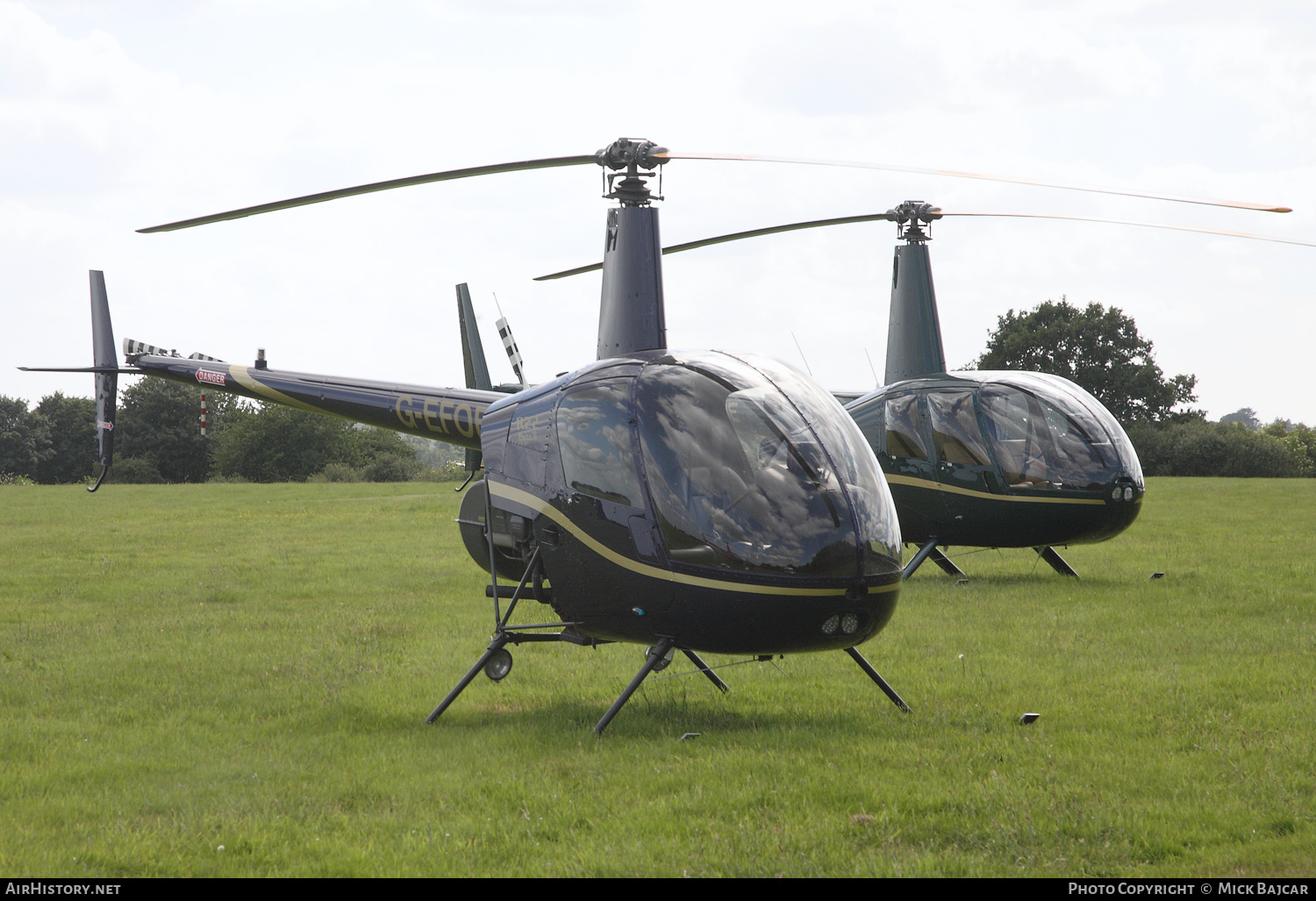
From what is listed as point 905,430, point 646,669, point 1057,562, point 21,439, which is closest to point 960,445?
point 905,430

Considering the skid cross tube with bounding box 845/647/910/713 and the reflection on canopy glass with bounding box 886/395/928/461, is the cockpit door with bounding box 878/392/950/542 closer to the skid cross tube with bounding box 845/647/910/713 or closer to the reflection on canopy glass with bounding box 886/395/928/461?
the reflection on canopy glass with bounding box 886/395/928/461

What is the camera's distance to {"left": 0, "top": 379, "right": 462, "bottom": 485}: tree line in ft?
202

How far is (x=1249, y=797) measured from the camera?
5.63m

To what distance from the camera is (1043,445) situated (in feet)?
43.3

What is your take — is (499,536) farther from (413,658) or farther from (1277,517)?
(1277,517)

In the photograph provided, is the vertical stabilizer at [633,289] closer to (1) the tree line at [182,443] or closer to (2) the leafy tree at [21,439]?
(1) the tree line at [182,443]

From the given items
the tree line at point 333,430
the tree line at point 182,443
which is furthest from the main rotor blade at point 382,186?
the tree line at point 182,443

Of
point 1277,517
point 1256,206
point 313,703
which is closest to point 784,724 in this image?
point 313,703

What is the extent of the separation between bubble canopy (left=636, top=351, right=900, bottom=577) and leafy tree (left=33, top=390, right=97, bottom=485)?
234 ft

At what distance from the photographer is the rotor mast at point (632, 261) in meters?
8.10

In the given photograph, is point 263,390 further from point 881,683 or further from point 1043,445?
point 1043,445

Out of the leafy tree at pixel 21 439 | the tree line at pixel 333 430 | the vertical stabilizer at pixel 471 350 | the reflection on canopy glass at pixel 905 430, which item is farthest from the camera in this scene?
the leafy tree at pixel 21 439

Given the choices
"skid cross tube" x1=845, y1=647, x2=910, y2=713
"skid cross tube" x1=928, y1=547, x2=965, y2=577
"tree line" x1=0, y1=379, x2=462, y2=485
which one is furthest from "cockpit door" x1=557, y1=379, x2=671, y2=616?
"tree line" x1=0, y1=379, x2=462, y2=485

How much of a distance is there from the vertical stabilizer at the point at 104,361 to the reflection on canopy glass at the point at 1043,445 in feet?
38.0
